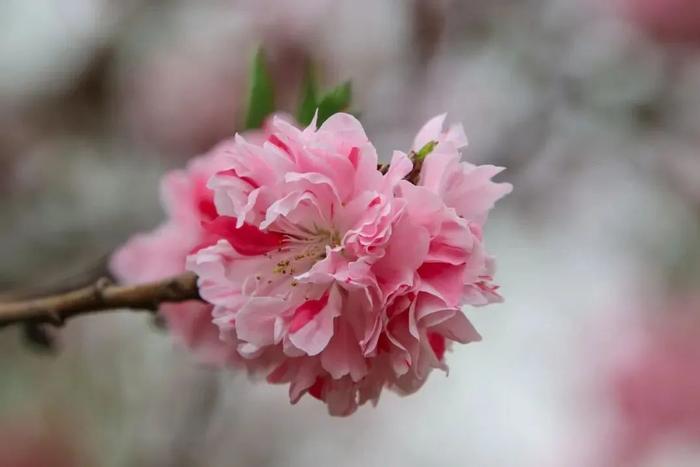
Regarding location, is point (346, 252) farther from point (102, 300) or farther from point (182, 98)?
point (182, 98)

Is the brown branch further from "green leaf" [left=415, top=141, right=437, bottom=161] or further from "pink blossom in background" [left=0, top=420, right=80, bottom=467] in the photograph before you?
"pink blossom in background" [left=0, top=420, right=80, bottom=467]

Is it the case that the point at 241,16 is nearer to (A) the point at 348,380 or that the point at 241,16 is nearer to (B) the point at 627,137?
(B) the point at 627,137

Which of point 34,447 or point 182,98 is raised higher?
point 182,98

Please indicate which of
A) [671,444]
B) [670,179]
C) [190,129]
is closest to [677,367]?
[671,444]

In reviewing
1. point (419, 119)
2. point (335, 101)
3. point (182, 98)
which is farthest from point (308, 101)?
point (182, 98)

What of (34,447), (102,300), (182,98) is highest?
(102,300)

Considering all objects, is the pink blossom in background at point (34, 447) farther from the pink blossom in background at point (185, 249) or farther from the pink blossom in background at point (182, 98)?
the pink blossom in background at point (185, 249)

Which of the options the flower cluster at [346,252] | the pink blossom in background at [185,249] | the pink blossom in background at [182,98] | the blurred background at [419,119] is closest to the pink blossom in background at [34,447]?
the blurred background at [419,119]
